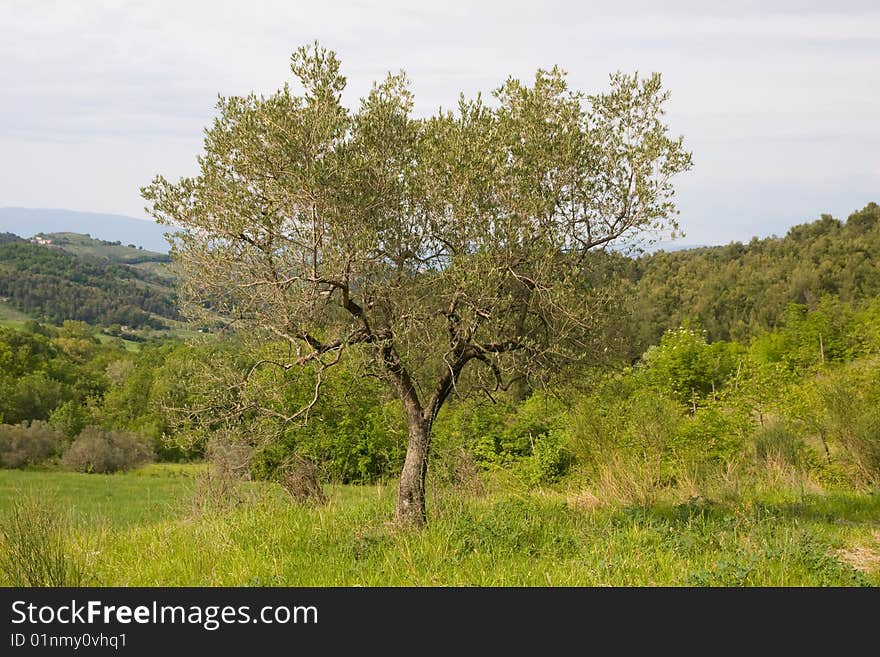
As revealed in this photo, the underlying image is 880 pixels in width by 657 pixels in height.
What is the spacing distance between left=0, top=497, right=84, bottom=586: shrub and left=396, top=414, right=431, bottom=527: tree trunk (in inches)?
191

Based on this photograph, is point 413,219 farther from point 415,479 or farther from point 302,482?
point 302,482

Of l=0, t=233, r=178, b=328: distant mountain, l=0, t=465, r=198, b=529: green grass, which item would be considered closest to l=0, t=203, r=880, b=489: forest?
l=0, t=465, r=198, b=529: green grass

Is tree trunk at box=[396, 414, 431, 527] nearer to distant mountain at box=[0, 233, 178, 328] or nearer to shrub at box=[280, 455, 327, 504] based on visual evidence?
shrub at box=[280, 455, 327, 504]

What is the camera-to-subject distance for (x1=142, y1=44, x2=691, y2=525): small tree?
9.60 m

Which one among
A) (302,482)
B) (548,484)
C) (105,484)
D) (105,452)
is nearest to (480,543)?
(302,482)

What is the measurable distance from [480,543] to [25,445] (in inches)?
2288

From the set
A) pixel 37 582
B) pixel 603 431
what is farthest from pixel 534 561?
pixel 603 431

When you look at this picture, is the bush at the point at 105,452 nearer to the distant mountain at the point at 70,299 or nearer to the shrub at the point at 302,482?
the shrub at the point at 302,482

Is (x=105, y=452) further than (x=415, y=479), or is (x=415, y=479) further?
(x=105, y=452)

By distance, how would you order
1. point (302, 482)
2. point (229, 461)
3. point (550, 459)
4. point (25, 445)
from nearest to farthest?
1. point (229, 461)
2. point (302, 482)
3. point (550, 459)
4. point (25, 445)

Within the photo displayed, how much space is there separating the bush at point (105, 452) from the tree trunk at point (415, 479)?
53.4 metres

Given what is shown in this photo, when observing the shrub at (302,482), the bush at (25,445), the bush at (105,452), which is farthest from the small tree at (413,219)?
the bush at (25,445)

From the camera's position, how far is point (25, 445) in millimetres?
55719

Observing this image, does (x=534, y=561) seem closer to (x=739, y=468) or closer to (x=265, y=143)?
(x=265, y=143)
